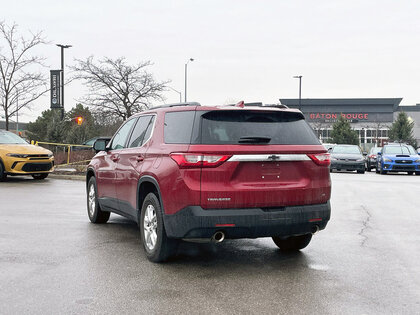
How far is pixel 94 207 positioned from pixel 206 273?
3.75 m

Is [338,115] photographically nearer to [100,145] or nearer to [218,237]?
[100,145]

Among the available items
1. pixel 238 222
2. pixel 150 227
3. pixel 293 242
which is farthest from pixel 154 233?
pixel 293 242

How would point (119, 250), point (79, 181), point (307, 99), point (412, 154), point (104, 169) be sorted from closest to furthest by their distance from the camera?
point (119, 250) < point (104, 169) < point (79, 181) < point (412, 154) < point (307, 99)

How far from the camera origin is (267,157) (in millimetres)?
5395

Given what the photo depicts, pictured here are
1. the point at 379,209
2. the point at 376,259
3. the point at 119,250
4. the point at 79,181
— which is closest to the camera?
the point at 376,259

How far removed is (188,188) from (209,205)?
10.8 inches

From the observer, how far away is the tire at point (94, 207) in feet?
28.0

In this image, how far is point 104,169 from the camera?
25.8ft

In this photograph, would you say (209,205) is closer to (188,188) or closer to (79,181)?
(188,188)

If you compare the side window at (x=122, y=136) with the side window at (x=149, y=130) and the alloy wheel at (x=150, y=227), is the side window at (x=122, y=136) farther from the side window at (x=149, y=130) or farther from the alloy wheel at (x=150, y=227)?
the alloy wheel at (x=150, y=227)

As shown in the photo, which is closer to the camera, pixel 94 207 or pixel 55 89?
pixel 94 207

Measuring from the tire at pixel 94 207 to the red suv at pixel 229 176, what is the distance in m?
2.56

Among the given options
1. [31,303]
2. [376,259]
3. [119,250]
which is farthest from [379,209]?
[31,303]

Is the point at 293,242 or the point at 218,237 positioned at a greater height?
the point at 218,237
